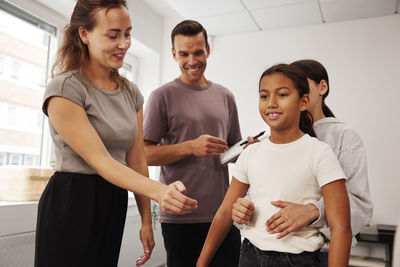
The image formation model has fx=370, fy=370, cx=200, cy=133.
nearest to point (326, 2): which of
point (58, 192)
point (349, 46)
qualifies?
point (349, 46)

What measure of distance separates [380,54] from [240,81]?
1.35 meters

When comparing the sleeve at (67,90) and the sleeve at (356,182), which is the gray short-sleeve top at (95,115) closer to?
the sleeve at (67,90)

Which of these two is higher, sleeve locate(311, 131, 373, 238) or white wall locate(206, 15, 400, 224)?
white wall locate(206, 15, 400, 224)

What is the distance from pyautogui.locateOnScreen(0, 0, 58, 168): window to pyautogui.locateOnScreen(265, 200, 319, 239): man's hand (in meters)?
2.09

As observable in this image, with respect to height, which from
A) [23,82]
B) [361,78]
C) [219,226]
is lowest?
[219,226]

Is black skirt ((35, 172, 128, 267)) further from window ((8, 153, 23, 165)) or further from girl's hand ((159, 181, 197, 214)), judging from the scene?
window ((8, 153, 23, 165))

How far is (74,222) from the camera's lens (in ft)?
3.36

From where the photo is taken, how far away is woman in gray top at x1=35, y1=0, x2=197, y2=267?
1010 mm

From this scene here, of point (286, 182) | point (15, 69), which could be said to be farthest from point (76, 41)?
point (15, 69)

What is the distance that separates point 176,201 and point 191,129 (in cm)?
71

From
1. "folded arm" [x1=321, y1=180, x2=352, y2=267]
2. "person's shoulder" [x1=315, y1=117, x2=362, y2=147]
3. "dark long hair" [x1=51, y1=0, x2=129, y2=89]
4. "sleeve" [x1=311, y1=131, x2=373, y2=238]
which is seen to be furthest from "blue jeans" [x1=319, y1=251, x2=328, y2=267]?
"dark long hair" [x1=51, y1=0, x2=129, y2=89]

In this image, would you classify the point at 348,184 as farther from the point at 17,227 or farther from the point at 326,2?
the point at 326,2

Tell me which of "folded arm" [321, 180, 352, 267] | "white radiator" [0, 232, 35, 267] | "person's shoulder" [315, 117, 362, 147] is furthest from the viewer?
"white radiator" [0, 232, 35, 267]

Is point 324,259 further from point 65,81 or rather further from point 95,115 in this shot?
point 65,81
